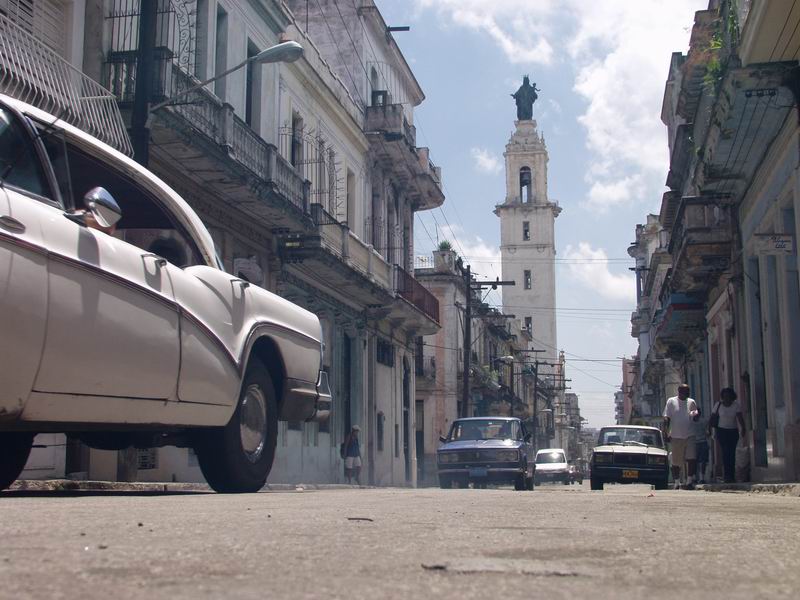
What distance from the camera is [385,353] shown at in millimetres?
32969

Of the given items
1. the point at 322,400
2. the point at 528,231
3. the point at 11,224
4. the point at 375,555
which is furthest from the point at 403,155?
the point at 528,231

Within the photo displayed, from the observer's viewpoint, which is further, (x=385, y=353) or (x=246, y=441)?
(x=385, y=353)

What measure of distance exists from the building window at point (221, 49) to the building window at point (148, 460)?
23.0ft

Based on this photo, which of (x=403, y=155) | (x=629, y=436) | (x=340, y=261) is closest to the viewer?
(x=629, y=436)

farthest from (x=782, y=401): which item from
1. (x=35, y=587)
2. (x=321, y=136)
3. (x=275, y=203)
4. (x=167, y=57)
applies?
(x=35, y=587)

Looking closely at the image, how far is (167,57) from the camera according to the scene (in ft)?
52.0

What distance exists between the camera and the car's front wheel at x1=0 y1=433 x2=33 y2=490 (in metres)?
7.17

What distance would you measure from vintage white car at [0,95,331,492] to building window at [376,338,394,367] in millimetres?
23030

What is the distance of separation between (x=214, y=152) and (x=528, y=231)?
262 ft

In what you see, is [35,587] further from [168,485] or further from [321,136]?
[321,136]

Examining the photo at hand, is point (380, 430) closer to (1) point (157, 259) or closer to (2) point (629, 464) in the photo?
(2) point (629, 464)

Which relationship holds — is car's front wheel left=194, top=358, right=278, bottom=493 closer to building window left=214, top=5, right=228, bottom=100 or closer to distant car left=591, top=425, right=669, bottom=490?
building window left=214, top=5, right=228, bottom=100

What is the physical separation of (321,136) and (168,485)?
14.9 m

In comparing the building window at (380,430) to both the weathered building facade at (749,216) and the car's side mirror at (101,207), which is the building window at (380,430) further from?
the car's side mirror at (101,207)
